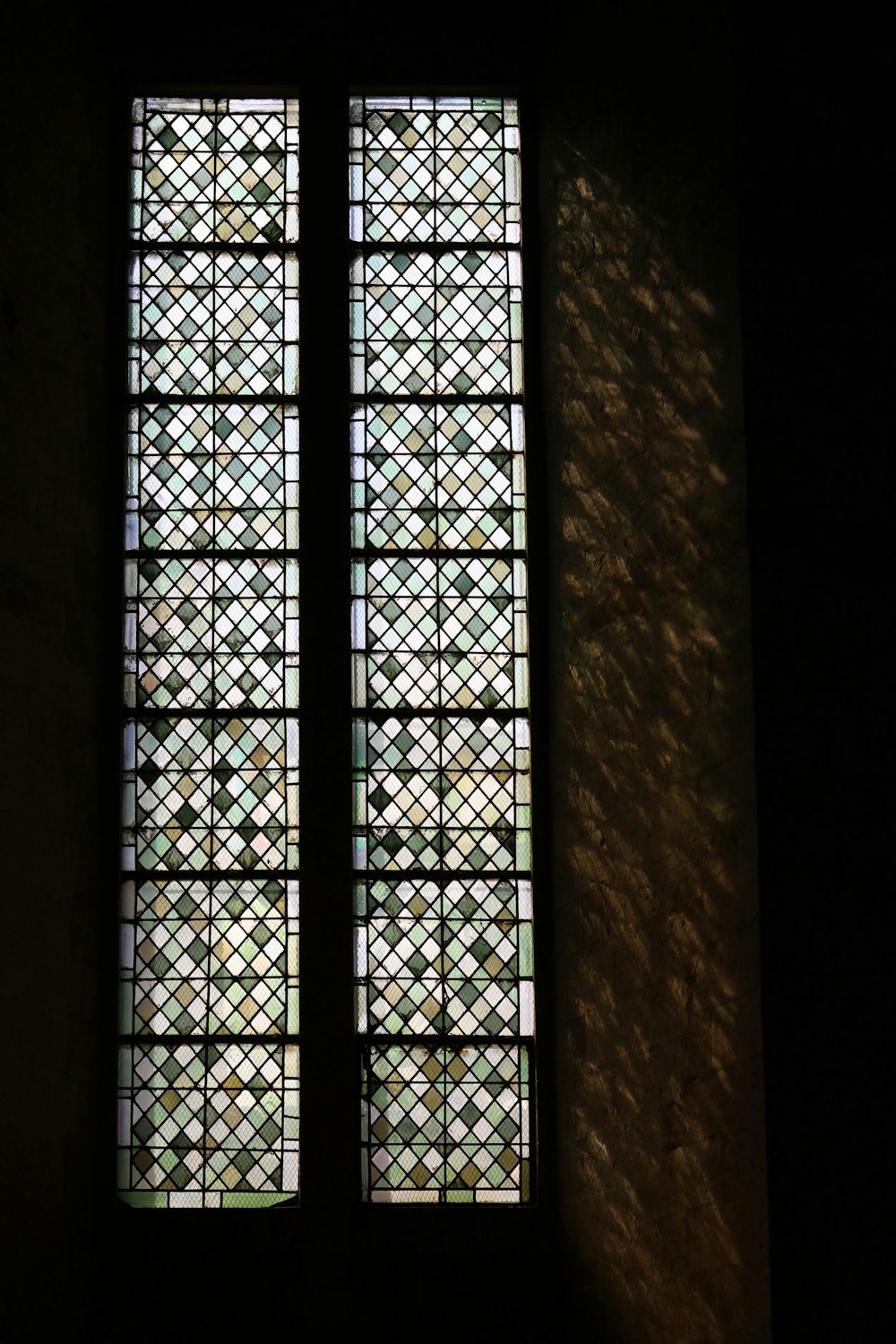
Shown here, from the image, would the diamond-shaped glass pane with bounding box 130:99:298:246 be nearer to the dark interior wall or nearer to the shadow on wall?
the dark interior wall

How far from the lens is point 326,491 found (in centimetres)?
716

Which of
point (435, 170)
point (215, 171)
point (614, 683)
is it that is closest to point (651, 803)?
point (614, 683)

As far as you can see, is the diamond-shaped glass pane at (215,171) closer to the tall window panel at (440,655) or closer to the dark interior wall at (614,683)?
the dark interior wall at (614,683)

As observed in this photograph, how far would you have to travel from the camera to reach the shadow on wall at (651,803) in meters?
5.08

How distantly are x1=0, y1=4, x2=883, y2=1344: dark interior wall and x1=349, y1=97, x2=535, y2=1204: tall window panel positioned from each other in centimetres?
18

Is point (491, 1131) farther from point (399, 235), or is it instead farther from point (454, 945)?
point (399, 235)

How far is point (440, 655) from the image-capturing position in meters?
7.11

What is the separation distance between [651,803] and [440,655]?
1.51m

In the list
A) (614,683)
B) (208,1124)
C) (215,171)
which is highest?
(215,171)

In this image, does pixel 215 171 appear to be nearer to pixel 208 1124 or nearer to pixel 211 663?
pixel 211 663

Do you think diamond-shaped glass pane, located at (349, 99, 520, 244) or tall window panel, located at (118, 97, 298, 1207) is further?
diamond-shaped glass pane, located at (349, 99, 520, 244)

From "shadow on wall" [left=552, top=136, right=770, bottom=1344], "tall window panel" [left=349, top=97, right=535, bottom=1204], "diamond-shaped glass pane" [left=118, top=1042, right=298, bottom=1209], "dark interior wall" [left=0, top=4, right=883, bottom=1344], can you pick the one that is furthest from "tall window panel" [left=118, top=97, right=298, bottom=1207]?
"shadow on wall" [left=552, top=136, right=770, bottom=1344]

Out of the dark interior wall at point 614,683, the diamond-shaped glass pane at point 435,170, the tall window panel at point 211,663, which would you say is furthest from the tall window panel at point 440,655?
the tall window panel at point 211,663

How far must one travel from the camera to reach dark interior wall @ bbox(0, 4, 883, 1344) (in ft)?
16.3
